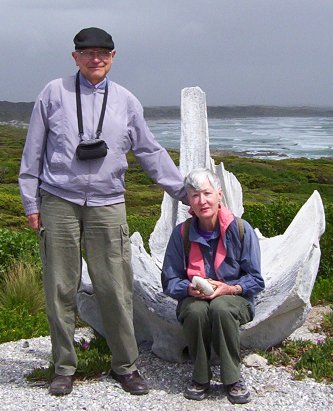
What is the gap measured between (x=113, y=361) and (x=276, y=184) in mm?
27202

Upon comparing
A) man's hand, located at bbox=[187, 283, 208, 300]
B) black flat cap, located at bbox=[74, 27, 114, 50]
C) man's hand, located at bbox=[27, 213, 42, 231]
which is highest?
black flat cap, located at bbox=[74, 27, 114, 50]

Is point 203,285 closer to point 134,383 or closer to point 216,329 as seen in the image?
point 216,329

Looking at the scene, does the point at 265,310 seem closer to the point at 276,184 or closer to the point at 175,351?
the point at 175,351

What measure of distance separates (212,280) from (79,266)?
0.91 m

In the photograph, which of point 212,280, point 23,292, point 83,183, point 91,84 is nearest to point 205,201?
point 212,280

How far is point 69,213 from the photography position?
192 inches

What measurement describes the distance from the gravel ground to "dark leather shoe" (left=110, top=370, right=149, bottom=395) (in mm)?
37

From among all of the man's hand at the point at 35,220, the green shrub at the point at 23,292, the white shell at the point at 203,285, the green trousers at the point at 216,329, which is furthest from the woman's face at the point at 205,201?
the green shrub at the point at 23,292

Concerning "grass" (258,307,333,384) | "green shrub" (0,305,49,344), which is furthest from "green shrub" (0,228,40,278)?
"grass" (258,307,333,384)

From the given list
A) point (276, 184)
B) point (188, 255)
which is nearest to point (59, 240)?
point (188, 255)

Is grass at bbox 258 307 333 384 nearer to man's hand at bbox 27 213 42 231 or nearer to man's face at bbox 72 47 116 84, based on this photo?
man's hand at bbox 27 213 42 231

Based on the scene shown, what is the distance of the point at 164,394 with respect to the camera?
518cm

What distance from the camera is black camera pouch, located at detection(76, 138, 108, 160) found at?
15.4 ft

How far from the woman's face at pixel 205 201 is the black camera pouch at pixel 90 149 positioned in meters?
0.69
